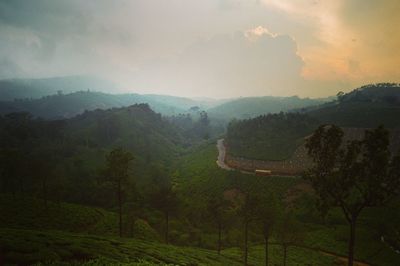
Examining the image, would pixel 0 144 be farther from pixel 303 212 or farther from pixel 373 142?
pixel 373 142

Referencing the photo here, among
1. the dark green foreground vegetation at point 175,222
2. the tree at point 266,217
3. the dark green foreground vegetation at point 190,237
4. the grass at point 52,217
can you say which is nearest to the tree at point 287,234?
the dark green foreground vegetation at point 175,222

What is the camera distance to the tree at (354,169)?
3528cm

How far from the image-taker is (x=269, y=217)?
5397cm

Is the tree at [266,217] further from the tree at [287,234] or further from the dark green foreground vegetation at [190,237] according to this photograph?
the dark green foreground vegetation at [190,237]

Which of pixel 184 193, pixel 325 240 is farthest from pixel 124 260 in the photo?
pixel 184 193

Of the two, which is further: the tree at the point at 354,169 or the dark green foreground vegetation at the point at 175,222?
the dark green foreground vegetation at the point at 175,222

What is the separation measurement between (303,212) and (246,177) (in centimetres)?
3000

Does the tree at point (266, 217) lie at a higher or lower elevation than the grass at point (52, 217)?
higher

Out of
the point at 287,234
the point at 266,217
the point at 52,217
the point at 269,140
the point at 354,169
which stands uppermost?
the point at 354,169

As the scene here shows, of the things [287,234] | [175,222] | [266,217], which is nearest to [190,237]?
[175,222]

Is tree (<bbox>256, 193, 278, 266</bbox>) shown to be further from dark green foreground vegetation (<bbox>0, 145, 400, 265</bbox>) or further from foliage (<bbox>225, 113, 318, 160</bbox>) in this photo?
foliage (<bbox>225, 113, 318, 160</bbox>)

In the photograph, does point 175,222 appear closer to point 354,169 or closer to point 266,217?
point 266,217

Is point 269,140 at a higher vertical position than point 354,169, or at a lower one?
lower

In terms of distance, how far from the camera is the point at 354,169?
37.1 metres
